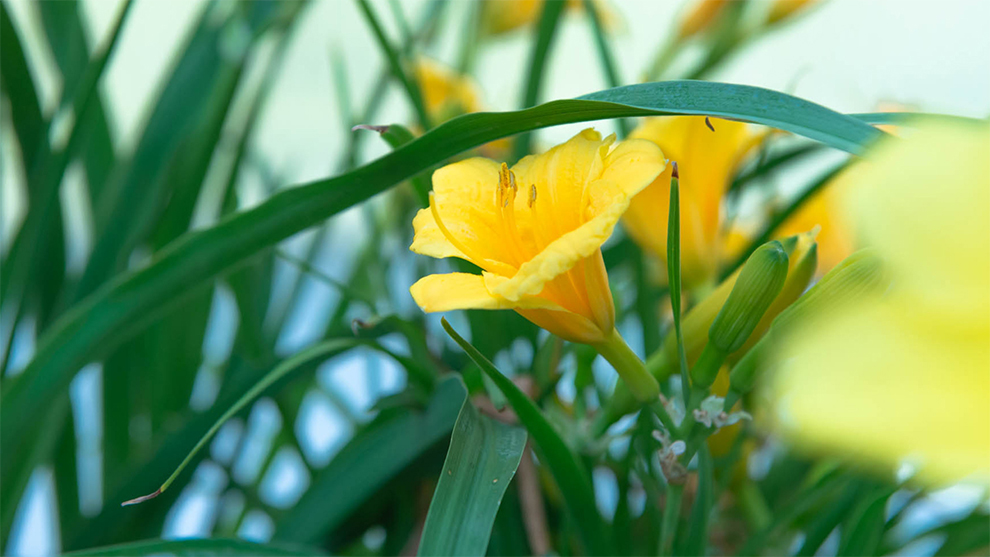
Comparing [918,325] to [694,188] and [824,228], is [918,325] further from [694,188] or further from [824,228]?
[824,228]

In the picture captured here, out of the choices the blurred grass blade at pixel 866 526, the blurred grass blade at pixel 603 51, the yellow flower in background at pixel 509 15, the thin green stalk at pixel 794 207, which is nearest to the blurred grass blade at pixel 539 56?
the blurred grass blade at pixel 603 51

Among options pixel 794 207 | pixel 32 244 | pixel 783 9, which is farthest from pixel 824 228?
pixel 32 244

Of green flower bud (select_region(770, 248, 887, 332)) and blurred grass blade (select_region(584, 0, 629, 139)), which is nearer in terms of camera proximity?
green flower bud (select_region(770, 248, 887, 332))

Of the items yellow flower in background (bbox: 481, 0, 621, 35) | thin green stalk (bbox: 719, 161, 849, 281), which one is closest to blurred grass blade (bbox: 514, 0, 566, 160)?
thin green stalk (bbox: 719, 161, 849, 281)

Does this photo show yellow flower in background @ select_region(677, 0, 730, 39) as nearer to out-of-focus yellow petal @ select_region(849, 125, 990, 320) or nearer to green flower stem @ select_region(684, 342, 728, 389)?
green flower stem @ select_region(684, 342, 728, 389)

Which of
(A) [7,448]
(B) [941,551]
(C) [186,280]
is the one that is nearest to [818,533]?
(B) [941,551]

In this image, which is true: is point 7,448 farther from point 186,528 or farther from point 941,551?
point 941,551
